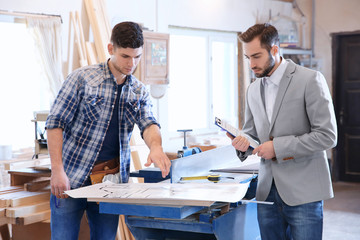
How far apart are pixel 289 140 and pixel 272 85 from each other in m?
0.33

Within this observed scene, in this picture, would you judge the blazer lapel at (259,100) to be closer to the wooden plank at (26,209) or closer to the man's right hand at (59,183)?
the man's right hand at (59,183)

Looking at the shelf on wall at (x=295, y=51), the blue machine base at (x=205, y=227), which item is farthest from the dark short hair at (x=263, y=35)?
the shelf on wall at (x=295, y=51)

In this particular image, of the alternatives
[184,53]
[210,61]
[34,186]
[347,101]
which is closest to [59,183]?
[34,186]

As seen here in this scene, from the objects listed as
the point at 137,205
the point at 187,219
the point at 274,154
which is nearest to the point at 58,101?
the point at 137,205

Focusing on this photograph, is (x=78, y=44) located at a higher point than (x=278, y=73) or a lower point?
higher

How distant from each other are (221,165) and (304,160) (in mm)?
824

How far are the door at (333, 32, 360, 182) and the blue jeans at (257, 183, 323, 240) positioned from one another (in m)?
5.44

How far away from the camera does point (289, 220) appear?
2.46 meters

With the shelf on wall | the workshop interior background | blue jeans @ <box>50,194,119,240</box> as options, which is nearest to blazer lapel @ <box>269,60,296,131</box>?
blue jeans @ <box>50,194,119,240</box>

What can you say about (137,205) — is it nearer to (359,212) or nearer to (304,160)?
(304,160)

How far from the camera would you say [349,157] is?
25.3 feet

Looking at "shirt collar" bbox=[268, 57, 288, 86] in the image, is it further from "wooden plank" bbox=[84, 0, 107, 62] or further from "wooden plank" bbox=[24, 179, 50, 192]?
"wooden plank" bbox=[84, 0, 107, 62]

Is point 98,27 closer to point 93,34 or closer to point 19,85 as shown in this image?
point 93,34

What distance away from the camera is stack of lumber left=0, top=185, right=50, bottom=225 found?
3.32 metres
